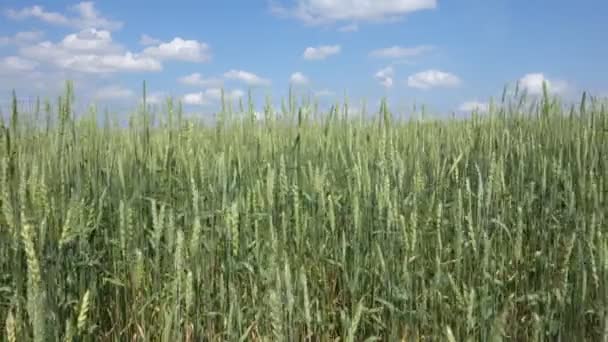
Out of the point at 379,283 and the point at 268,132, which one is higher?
the point at 268,132

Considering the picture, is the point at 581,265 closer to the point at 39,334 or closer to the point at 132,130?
the point at 39,334

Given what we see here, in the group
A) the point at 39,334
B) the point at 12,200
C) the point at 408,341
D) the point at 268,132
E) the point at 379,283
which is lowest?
the point at 408,341

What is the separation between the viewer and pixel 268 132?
86.7 inches

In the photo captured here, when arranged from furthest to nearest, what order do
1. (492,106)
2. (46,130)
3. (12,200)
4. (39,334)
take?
1. (492,106)
2. (46,130)
3. (12,200)
4. (39,334)

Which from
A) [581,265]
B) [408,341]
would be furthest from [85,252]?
[581,265]

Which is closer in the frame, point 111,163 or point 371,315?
point 371,315

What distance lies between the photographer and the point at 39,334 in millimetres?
768

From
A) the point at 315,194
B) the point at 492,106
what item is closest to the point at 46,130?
the point at 315,194

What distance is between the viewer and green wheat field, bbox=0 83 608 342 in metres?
1.24

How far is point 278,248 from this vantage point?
1.48 meters

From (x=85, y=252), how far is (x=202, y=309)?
0.34 m

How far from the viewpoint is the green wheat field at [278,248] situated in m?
1.24

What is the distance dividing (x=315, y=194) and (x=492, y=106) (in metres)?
1.20

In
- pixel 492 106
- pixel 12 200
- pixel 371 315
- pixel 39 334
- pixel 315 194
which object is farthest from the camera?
pixel 492 106
